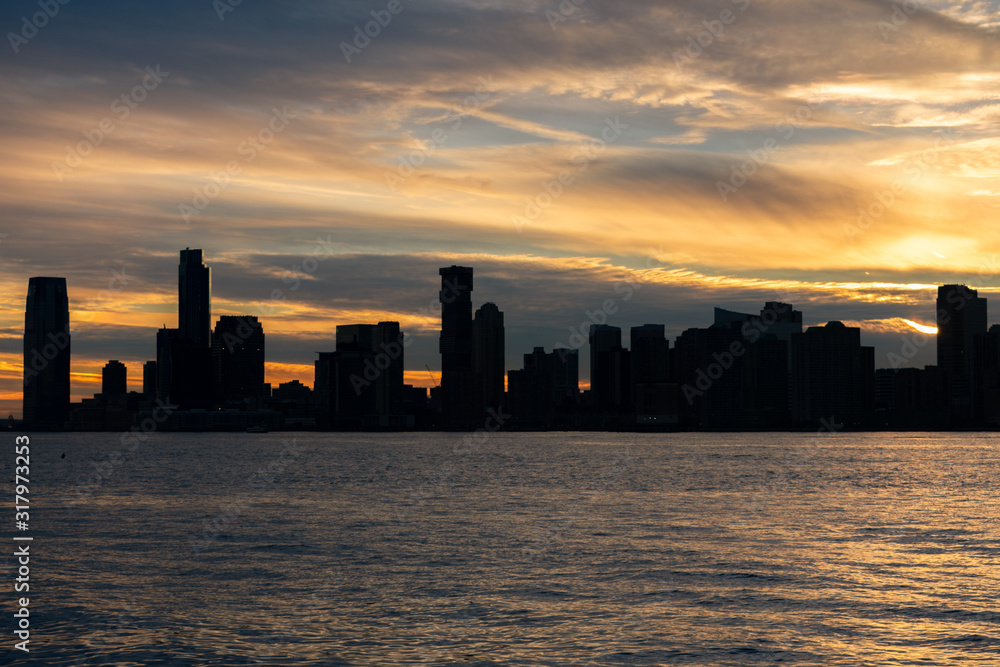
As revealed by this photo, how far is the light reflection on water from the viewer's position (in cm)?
3594

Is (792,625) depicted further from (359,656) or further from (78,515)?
(78,515)

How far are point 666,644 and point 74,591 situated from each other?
30.0 metres

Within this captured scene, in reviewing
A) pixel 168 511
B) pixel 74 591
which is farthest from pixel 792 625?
pixel 168 511

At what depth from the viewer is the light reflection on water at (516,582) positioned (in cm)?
3594

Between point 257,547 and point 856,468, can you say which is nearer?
point 257,547

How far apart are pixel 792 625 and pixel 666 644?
666cm

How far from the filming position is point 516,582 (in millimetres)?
49250

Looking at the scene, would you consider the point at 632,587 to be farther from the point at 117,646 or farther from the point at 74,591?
the point at 74,591

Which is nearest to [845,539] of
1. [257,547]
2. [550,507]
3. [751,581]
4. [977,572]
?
[977,572]

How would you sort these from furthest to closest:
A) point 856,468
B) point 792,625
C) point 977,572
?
1. point 856,468
2. point 977,572
3. point 792,625

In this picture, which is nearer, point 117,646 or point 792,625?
point 117,646

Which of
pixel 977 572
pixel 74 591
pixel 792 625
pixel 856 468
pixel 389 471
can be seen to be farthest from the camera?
pixel 856 468

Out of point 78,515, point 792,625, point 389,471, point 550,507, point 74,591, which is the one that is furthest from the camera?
point 389,471

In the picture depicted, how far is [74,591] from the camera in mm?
46750
